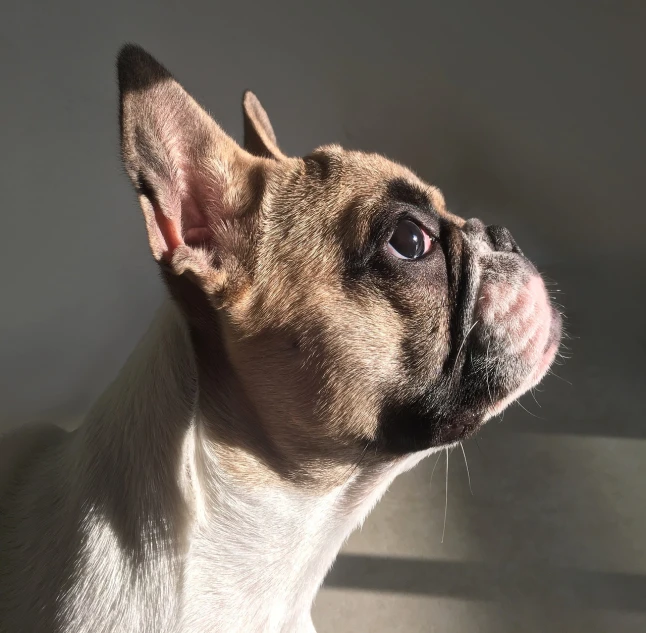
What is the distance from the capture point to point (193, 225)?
1065 millimetres

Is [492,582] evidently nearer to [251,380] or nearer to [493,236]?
[493,236]

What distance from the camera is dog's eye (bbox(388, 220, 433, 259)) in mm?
1064

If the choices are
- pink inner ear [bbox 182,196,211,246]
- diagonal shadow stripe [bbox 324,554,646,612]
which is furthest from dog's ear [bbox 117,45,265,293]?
diagonal shadow stripe [bbox 324,554,646,612]

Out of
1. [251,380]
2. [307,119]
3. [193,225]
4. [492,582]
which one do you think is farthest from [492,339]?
[307,119]

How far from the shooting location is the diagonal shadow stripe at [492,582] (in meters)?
1.76

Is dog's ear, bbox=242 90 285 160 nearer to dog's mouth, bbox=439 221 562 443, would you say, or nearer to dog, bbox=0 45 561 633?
dog, bbox=0 45 561 633

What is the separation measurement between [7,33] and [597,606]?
240cm

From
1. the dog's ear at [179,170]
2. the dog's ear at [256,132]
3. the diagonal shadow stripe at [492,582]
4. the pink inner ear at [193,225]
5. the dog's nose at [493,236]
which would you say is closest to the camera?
the dog's ear at [179,170]

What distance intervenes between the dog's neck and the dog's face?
0.05 meters

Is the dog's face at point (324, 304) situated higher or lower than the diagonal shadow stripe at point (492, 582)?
higher

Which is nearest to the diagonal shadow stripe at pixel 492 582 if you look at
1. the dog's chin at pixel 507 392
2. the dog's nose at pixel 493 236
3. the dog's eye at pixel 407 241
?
the dog's chin at pixel 507 392

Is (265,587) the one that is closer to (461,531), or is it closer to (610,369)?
(461,531)

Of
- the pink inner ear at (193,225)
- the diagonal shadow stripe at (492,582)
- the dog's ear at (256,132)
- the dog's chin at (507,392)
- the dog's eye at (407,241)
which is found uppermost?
the dog's ear at (256,132)

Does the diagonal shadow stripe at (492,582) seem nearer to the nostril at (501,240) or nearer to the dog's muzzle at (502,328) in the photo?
the dog's muzzle at (502,328)
